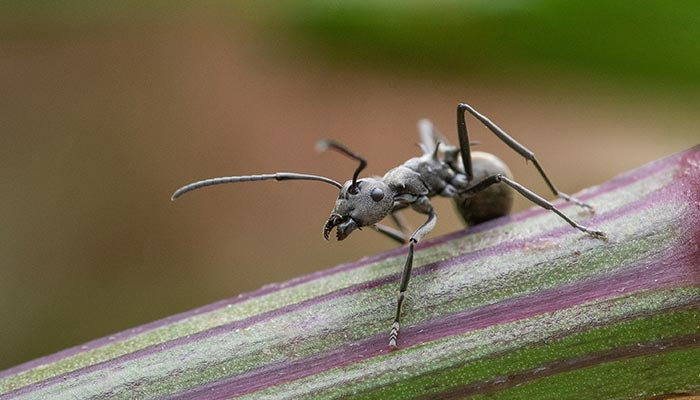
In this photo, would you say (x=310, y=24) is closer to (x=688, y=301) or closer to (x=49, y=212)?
(x=49, y=212)

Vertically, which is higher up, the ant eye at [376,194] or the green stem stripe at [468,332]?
the ant eye at [376,194]

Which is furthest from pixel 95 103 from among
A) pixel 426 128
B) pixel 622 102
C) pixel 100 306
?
pixel 622 102

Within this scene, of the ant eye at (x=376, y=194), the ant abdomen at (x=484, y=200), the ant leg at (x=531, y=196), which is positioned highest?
the ant eye at (x=376, y=194)

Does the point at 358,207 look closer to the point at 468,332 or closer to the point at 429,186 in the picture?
the point at 429,186

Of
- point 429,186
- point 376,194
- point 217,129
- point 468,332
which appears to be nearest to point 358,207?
point 376,194

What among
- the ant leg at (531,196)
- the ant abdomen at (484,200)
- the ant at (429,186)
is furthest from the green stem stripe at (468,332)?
the ant abdomen at (484,200)

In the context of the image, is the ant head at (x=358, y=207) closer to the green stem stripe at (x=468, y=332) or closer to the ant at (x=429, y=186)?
the ant at (x=429, y=186)

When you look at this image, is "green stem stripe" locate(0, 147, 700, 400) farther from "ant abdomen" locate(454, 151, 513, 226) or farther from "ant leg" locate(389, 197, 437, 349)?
"ant abdomen" locate(454, 151, 513, 226)
